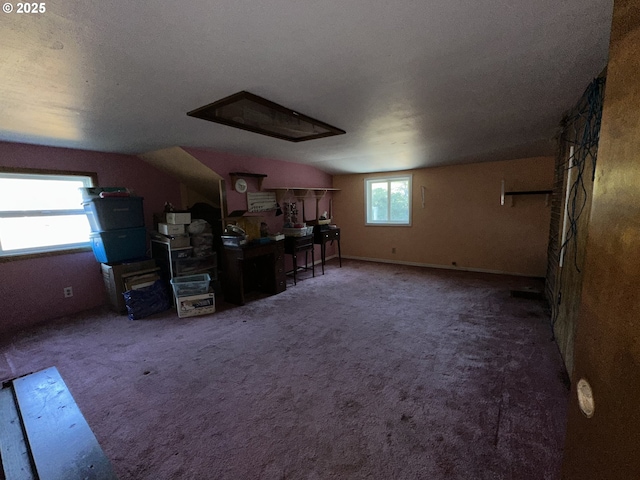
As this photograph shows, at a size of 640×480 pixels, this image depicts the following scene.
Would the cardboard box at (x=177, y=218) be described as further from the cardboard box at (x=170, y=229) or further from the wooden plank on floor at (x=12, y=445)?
the wooden plank on floor at (x=12, y=445)

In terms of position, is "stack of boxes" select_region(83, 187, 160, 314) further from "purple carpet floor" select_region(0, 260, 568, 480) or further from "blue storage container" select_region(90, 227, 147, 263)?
"purple carpet floor" select_region(0, 260, 568, 480)

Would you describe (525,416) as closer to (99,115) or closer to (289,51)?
(289,51)

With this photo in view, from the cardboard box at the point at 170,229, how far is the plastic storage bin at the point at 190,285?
1.97 feet

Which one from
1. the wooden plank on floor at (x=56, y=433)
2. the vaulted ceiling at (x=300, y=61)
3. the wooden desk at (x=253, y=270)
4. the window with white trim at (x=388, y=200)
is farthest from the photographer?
the window with white trim at (x=388, y=200)

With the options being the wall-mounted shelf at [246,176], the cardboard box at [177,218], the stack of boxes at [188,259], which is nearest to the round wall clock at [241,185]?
the wall-mounted shelf at [246,176]

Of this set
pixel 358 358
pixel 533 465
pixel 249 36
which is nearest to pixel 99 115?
pixel 249 36

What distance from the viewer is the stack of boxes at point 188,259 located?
329 cm

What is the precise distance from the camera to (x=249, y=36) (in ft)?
4.03

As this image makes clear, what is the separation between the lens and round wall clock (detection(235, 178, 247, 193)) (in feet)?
13.0

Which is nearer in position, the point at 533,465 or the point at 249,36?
the point at 249,36

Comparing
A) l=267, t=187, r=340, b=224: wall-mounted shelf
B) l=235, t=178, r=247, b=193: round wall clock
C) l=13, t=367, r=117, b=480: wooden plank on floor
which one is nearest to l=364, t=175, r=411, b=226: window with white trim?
l=267, t=187, r=340, b=224: wall-mounted shelf

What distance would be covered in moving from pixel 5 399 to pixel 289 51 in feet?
8.35

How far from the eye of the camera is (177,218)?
11.5 ft

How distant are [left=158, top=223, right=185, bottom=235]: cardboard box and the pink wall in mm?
584
